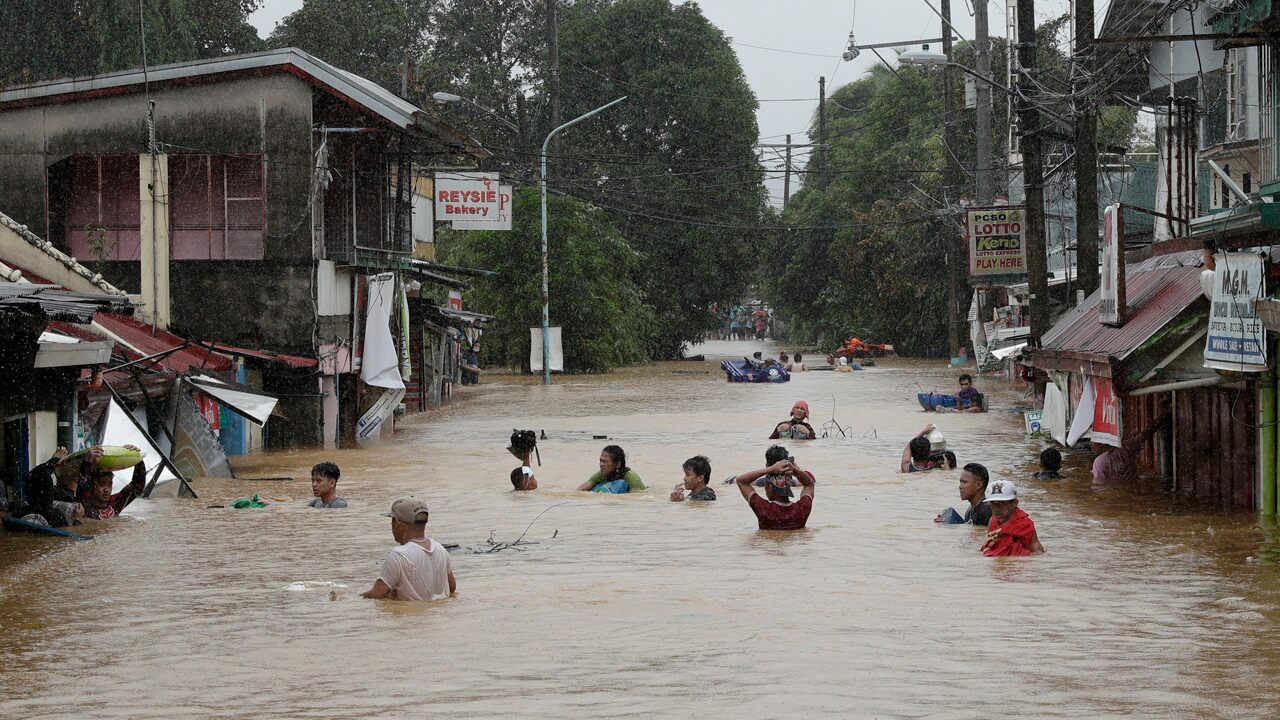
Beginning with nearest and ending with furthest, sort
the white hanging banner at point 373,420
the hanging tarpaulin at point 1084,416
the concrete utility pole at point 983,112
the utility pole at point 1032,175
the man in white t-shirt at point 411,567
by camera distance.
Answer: the man in white t-shirt at point 411,567 < the hanging tarpaulin at point 1084,416 < the utility pole at point 1032,175 < the white hanging banner at point 373,420 < the concrete utility pole at point 983,112

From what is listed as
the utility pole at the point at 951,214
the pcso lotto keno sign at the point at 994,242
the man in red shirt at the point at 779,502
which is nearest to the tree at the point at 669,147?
the utility pole at the point at 951,214

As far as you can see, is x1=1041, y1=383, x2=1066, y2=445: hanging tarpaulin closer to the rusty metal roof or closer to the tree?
the rusty metal roof

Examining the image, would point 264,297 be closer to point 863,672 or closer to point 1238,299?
point 1238,299

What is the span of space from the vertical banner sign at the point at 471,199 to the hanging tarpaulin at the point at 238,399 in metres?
17.3

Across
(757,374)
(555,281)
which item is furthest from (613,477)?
(555,281)

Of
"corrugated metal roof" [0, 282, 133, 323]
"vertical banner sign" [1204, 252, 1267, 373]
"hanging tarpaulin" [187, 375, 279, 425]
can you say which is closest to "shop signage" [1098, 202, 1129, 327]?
"vertical banner sign" [1204, 252, 1267, 373]

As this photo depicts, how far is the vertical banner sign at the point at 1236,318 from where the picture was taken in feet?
47.8

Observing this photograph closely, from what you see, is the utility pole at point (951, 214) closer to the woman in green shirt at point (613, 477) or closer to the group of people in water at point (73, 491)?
the woman in green shirt at point (613, 477)

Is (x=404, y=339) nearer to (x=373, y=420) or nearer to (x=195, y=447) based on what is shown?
(x=373, y=420)

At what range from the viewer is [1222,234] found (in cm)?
1484

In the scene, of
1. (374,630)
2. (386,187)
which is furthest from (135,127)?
(374,630)

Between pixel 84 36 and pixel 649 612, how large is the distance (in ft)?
144

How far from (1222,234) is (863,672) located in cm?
831

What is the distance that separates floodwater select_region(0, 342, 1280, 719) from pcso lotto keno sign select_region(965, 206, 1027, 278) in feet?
38.4
